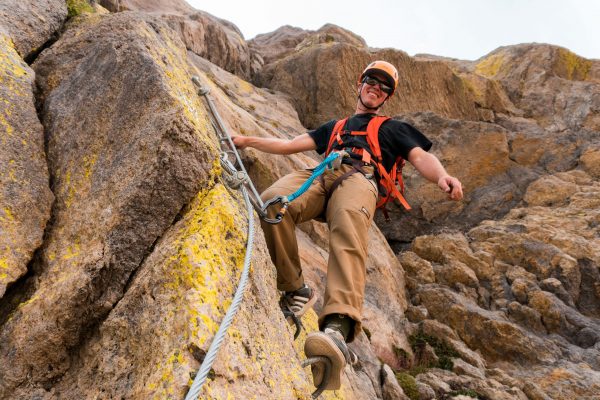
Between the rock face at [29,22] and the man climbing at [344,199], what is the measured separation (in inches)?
132

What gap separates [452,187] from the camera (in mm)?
5449

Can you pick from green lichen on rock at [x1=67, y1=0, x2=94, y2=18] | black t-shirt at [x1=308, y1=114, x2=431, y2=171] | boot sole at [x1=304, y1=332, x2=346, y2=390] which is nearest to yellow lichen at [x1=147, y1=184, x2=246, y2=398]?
boot sole at [x1=304, y1=332, x2=346, y2=390]

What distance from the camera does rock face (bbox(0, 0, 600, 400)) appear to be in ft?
11.9

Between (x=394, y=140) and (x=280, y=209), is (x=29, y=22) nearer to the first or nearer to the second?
(x=280, y=209)

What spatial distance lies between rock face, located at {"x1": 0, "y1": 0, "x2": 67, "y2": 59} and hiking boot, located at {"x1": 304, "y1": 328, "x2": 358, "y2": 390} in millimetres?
5792

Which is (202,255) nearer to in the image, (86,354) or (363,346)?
(86,354)

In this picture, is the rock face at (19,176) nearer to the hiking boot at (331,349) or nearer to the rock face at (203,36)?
the hiking boot at (331,349)

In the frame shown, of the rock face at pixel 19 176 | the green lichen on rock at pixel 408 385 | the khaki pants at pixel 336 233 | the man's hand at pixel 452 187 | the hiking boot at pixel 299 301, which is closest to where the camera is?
the rock face at pixel 19 176

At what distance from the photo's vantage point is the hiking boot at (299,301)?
573 cm

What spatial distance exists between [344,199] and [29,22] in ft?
18.4

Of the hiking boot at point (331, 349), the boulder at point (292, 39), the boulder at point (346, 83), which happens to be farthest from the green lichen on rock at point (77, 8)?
the boulder at point (292, 39)

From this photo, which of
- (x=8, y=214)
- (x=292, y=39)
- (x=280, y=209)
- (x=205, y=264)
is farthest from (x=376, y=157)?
(x=292, y=39)

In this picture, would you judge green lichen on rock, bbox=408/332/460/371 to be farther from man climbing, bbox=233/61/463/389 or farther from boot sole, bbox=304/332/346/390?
boot sole, bbox=304/332/346/390

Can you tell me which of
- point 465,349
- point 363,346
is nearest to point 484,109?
point 465,349
